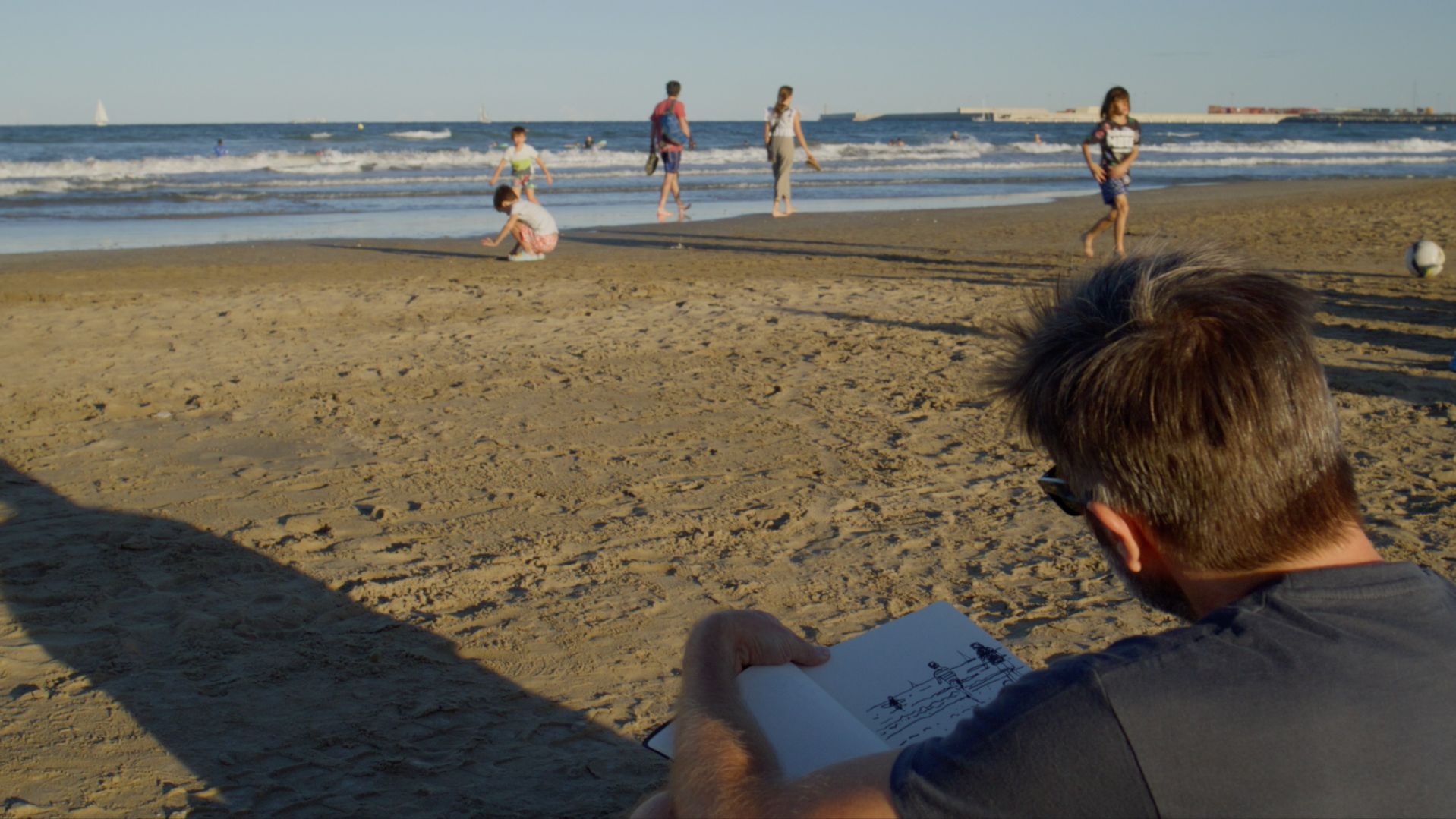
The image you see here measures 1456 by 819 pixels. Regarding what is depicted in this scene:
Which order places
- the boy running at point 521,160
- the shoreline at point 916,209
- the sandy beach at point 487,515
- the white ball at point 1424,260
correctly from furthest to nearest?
the boy running at point 521,160, the shoreline at point 916,209, the white ball at point 1424,260, the sandy beach at point 487,515

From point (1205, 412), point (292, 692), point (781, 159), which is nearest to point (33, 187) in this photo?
point (781, 159)

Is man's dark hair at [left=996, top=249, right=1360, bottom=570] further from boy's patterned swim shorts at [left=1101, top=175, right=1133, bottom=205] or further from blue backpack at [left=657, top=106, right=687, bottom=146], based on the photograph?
blue backpack at [left=657, top=106, right=687, bottom=146]

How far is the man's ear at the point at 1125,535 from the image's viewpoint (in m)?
1.48

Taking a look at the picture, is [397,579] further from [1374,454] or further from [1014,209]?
[1014,209]

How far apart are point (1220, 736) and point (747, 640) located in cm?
79

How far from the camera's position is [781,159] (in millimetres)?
16625

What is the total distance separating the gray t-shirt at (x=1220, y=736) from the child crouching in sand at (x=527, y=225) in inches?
441

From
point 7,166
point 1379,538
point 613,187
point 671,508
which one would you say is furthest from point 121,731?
point 7,166

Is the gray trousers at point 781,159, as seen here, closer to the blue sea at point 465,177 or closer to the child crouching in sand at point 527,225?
the blue sea at point 465,177

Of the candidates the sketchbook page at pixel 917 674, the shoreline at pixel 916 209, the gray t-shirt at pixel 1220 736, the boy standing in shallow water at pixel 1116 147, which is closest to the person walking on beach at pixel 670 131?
the shoreline at pixel 916 209

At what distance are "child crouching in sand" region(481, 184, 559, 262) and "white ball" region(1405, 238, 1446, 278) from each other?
25.7 feet

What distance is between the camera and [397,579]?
4062mm

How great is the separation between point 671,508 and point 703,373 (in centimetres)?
231

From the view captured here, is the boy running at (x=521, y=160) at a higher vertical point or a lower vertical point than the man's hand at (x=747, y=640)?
higher
